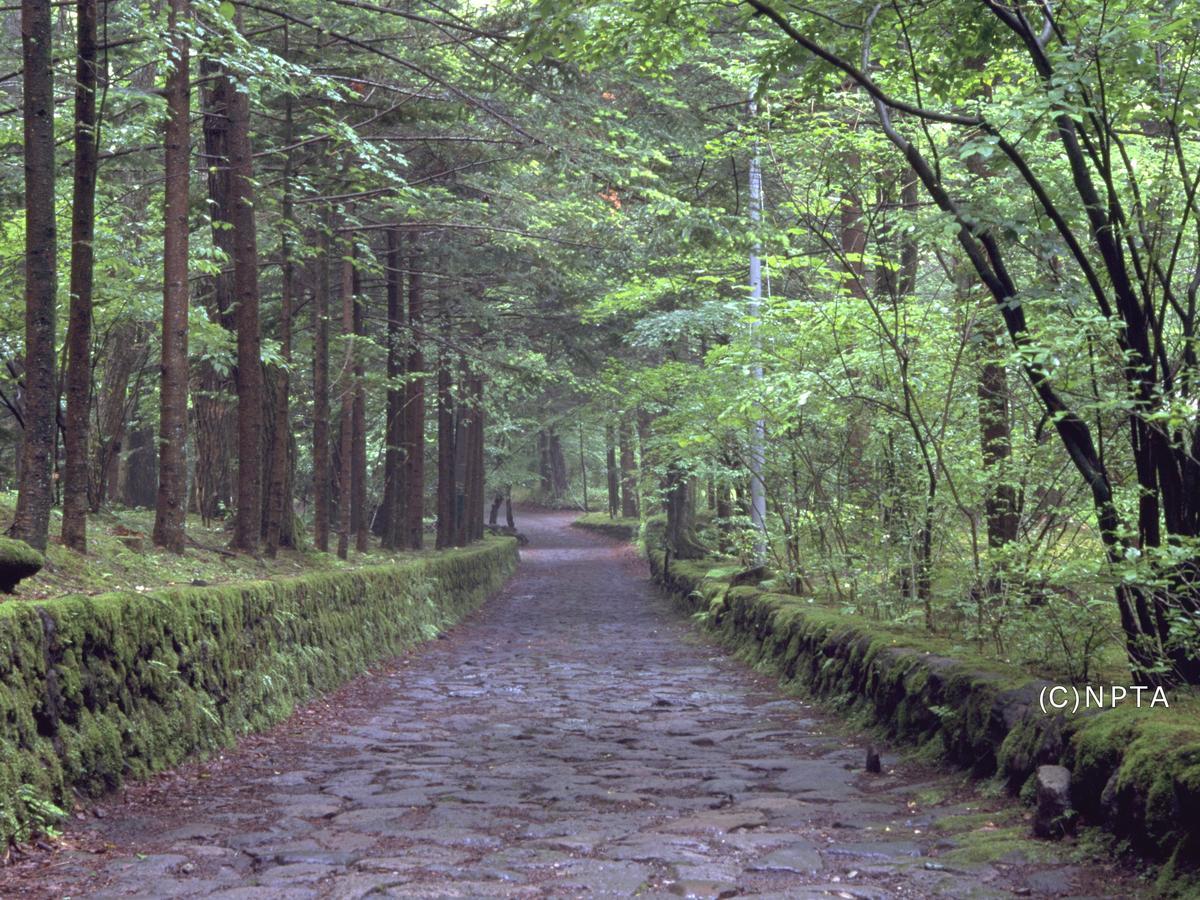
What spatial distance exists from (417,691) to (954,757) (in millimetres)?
6371

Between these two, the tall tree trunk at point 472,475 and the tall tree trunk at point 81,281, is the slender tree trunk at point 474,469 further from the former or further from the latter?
the tall tree trunk at point 81,281

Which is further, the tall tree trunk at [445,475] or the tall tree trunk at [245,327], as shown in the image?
the tall tree trunk at [445,475]

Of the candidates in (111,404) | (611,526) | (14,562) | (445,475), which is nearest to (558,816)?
(14,562)

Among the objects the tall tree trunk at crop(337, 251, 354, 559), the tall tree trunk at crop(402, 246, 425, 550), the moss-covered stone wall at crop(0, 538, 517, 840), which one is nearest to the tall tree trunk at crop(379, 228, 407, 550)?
the tall tree trunk at crop(402, 246, 425, 550)

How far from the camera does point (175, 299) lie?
10.7 m

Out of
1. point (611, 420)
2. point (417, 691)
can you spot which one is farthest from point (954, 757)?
point (611, 420)

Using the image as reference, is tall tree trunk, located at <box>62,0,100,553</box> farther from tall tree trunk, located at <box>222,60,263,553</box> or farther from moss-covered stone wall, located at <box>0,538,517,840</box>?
tall tree trunk, located at <box>222,60,263,553</box>

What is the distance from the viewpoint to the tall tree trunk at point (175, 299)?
35.0 ft

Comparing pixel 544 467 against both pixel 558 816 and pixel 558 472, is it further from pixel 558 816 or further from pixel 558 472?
pixel 558 816

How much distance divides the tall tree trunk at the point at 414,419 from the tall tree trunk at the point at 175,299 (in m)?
8.92

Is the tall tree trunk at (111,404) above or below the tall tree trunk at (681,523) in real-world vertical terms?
above

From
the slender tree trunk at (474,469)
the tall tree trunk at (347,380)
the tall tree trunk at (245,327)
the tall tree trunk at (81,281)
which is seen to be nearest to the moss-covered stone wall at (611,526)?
the slender tree trunk at (474,469)

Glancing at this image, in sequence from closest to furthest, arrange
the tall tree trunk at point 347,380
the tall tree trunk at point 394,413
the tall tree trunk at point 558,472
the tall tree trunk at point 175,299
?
the tall tree trunk at point 175,299 → the tall tree trunk at point 347,380 → the tall tree trunk at point 394,413 → the tall tree trunk at point 558,472

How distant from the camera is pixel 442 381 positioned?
81.6 ft
